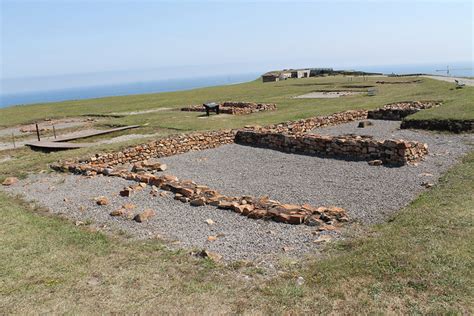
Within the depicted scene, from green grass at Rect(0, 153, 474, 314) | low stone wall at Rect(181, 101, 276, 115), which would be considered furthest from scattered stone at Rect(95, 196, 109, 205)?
low stone wall at Rect(181, 101, 276, 115)

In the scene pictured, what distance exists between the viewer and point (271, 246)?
7.42m

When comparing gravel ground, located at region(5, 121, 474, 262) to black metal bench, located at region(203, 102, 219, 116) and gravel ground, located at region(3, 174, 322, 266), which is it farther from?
black metal bench, located at region(203, 102, 219, 116)

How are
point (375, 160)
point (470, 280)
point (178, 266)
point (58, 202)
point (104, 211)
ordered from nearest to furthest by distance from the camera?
point (470, 280) < point (178, 266) < point (104, 211) < point (58, 202) < point (375, 160)

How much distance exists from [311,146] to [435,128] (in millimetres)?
6517

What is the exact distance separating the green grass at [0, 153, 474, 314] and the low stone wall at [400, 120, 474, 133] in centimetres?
1097

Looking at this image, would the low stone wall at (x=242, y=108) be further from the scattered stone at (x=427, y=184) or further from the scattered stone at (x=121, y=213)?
the scattered stone at (x=121, y=213)

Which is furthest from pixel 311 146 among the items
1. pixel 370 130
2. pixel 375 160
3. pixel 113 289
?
pixel 113 289

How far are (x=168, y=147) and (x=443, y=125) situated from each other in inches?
470

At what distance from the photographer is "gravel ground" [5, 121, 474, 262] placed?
788cm

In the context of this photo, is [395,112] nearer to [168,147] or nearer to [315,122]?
[315,122]

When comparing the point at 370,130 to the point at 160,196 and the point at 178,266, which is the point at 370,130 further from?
the point at 178,266

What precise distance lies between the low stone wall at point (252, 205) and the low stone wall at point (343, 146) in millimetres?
5041

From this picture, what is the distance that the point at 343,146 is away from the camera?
48.6ft

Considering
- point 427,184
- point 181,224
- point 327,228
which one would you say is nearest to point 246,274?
point 327,228
